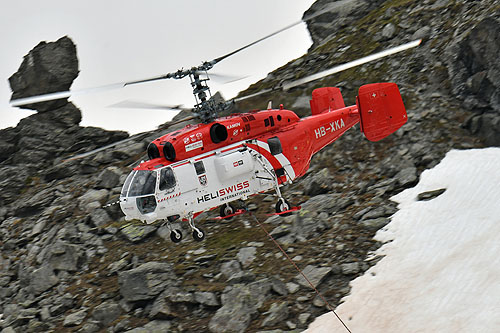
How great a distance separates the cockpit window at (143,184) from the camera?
55.4ft

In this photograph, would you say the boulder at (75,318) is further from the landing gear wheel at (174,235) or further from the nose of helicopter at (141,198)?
the nose of helicopter at (141,198)

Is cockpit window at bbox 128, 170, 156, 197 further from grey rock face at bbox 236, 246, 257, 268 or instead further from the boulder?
the boulder

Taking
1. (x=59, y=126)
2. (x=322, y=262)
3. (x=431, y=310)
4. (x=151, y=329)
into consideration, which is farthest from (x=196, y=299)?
(x=59, y=126)

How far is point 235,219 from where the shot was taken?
24.1 metres

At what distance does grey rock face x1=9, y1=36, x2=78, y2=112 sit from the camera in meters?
34.5

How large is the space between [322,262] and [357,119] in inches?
244

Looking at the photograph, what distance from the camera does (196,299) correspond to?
18.9 m

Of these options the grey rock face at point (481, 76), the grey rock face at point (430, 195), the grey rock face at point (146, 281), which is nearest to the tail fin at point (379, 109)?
the grey rock face at point (430, 195)

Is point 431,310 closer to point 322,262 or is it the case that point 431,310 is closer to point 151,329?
point 322,262

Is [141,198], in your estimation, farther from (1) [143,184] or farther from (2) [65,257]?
(2) [65,257]

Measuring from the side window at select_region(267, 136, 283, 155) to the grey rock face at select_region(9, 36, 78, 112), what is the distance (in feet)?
67.9

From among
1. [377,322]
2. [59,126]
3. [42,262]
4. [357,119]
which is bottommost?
[377,322]

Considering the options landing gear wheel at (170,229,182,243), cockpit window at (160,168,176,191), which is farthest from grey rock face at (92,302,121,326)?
cockpit window at (160,168,176,191)

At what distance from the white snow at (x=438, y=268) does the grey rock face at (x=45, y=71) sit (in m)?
23.3
